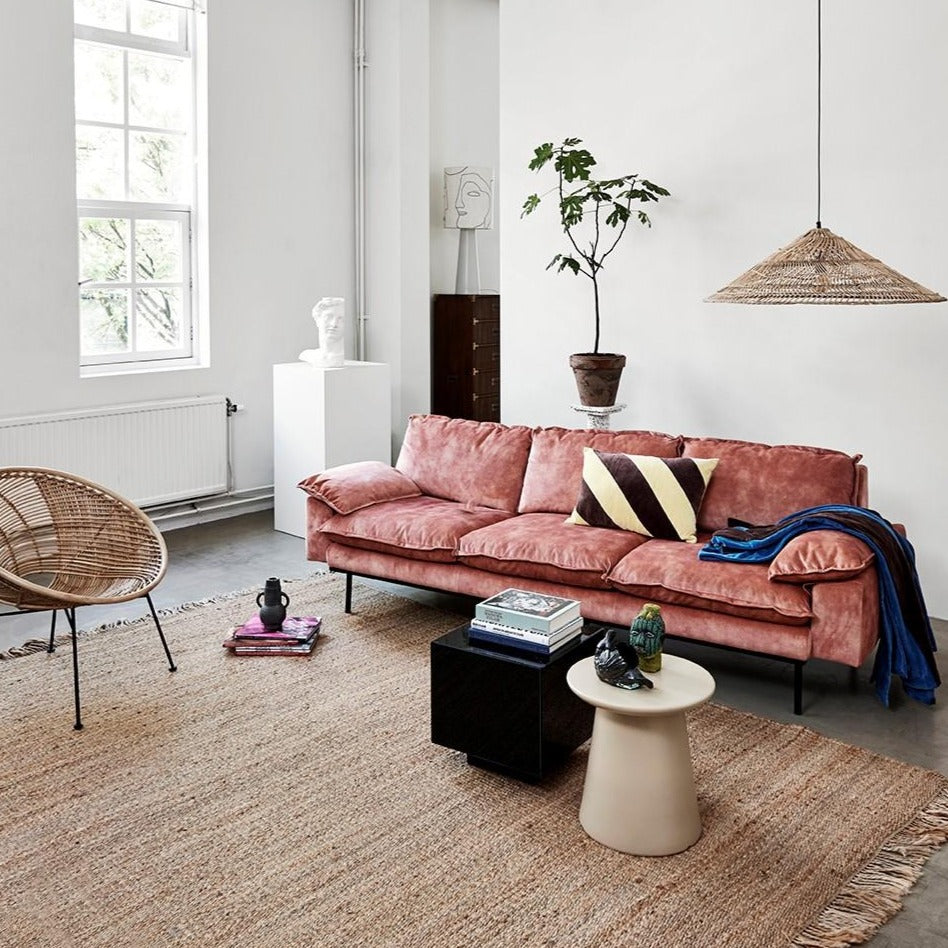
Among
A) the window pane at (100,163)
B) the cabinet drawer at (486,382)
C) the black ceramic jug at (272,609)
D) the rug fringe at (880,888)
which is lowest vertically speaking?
the rug fringe at (880,888)

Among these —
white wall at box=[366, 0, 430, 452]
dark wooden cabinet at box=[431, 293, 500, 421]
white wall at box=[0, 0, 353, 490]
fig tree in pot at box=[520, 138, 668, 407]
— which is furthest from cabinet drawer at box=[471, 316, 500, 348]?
fig tree in pot at box=[520, 138, 668, 407]

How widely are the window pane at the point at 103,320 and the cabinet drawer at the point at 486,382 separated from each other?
7.25 feet

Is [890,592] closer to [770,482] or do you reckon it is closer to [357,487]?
[770,482]

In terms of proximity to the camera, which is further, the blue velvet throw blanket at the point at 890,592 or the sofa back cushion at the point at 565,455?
the sofa back cushion at the point at 565,455

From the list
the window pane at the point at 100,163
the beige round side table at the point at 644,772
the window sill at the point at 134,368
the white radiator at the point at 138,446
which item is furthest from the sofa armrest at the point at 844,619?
the window pane at the point at 100,163

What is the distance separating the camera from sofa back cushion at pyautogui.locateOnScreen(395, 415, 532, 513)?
4781 mm

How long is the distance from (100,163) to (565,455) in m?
3.05

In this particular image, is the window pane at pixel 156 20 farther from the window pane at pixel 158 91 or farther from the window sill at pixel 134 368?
the window sill at pixel 134 368

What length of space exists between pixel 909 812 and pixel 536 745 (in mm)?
992

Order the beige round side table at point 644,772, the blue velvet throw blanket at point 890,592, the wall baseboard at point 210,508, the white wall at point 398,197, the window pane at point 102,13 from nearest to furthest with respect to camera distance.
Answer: the beige round side table at point 644,772, the blue velvet throw blanket at point 890,592, the window pane at point 102,13, the wall baseboard at point 210,508, the white wall at point 398,197

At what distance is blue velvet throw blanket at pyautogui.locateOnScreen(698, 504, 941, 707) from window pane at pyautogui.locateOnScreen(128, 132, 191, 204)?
12.8 ft

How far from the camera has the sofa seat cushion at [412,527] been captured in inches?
171

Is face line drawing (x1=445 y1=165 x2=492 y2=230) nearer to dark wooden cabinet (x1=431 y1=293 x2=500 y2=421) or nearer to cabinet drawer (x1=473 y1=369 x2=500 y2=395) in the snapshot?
dark wooden cabinet (x1=431 y1=293 x2=500 y2=421)

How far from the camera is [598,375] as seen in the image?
Result: 515cm
